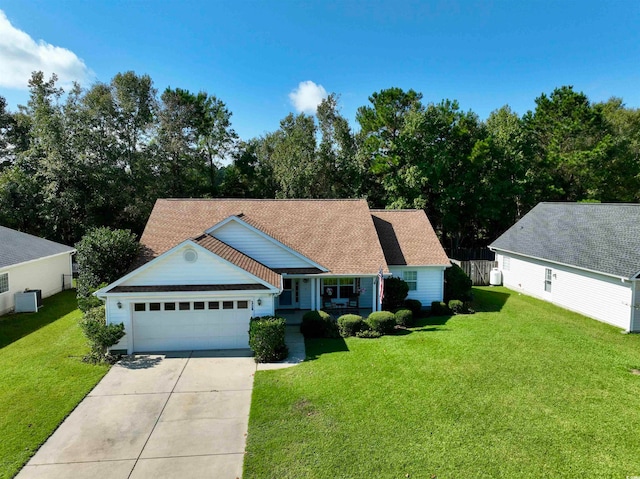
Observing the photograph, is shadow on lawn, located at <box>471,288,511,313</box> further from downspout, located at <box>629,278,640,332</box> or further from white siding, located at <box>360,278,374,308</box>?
white siding, located at <box>360,278,374,308</box>

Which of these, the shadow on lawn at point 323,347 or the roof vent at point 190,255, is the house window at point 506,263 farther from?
the roof vent at point 190,255

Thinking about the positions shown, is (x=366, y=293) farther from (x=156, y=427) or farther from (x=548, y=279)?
(x=156, y=427)

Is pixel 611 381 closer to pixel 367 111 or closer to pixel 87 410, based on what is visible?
pixel 87 410

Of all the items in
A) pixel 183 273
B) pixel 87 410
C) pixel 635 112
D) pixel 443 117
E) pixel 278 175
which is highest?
pixel 635 112

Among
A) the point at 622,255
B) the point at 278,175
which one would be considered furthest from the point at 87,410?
the point at 278,175

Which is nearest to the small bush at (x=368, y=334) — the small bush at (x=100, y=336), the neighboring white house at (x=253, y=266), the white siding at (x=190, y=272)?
the neighboring white house at (x=253, y=266)
